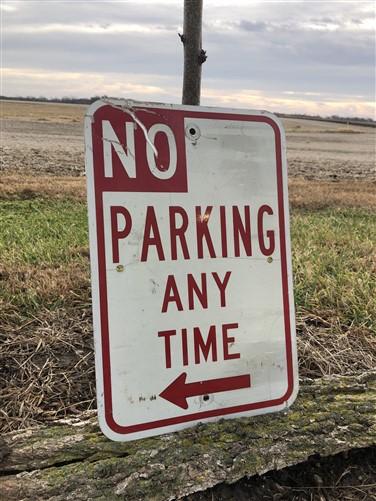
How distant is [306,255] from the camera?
388 cm

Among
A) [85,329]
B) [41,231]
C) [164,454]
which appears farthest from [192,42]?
[41,231]

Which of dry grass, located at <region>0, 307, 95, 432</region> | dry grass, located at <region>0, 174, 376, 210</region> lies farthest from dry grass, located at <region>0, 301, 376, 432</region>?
dry grass, located at <region>0, 174, 376, 210</region>

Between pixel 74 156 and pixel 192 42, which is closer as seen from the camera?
pixel 192 42

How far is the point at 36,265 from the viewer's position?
346 centimetres

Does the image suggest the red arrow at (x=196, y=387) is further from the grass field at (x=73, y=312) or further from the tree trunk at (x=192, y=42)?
the tree trunk at (x=192, y=42)

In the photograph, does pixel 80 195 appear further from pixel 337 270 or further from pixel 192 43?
pixel 192 43

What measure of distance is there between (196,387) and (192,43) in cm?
156

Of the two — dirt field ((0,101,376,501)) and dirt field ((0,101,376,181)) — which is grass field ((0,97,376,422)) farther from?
dirt field ((0,101,376,181))

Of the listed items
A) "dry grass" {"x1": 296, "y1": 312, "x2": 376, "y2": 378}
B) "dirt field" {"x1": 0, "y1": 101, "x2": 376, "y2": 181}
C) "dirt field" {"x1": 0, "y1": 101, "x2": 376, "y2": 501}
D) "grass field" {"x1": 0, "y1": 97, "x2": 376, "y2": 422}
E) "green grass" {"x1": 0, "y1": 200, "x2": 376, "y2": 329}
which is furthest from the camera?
"dirt field" {"x1": 0, "y1": 101, "x2": 376, "y2": 181}

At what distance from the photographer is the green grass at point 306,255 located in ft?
9.64

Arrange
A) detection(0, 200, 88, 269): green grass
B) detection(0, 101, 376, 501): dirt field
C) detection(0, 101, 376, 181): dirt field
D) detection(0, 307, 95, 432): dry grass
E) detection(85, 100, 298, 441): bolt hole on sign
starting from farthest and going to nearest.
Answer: detection(0, 101, 376, 181): dirt field < detection(0, 200, 88, 269): green grass < detection(0, 307, 95, 432): dry grass < detection(0, 101, 376, 501): dirt field < detection(85, 100, 298, 441): bolt hole on sign

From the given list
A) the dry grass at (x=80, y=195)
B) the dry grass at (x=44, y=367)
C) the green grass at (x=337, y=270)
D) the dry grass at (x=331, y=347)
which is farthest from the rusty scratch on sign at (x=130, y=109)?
the dry grass at (x=80, y=195)

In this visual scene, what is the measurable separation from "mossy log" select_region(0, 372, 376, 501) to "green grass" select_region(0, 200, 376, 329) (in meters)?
0.97

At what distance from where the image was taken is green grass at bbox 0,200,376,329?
116 inches
